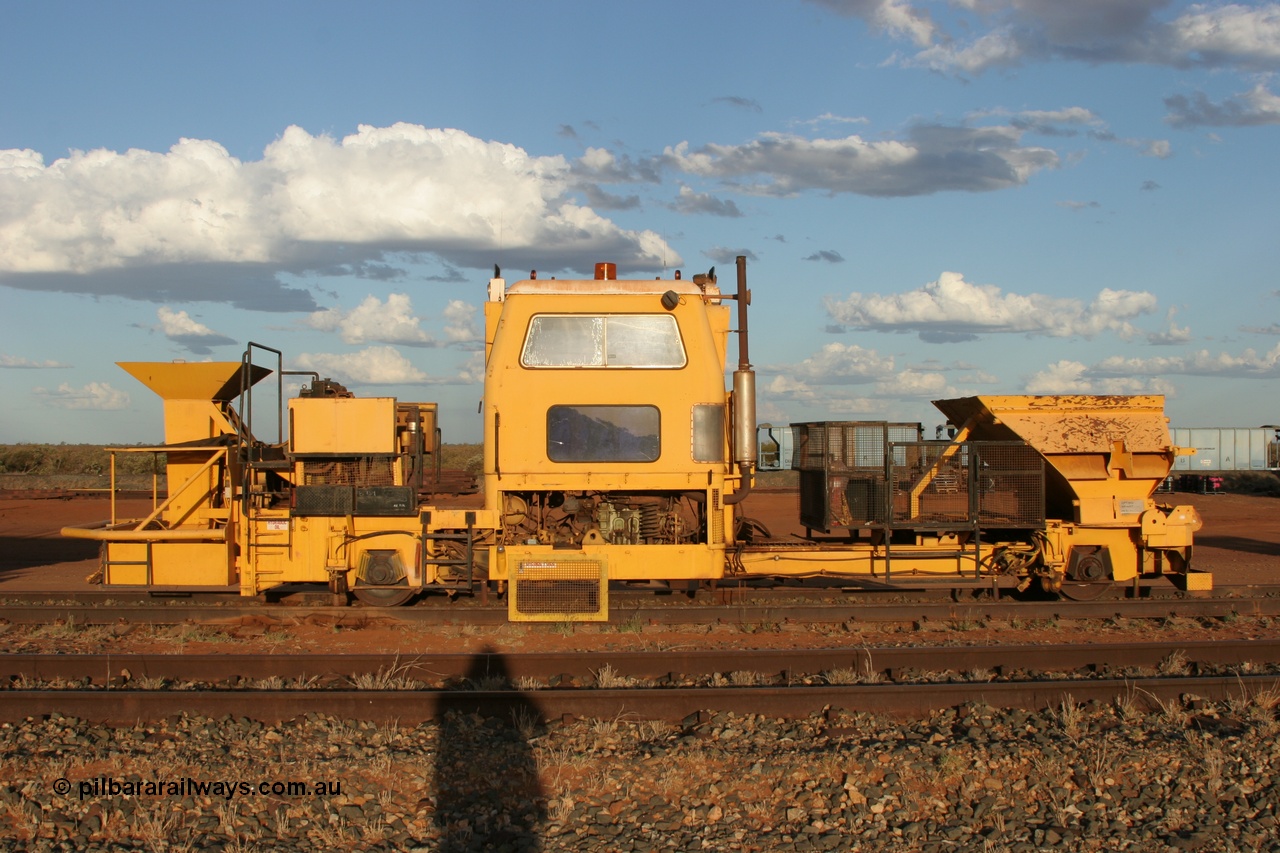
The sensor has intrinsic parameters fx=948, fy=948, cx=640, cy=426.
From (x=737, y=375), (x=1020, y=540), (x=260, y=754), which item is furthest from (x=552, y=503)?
(x=1020, y=540)

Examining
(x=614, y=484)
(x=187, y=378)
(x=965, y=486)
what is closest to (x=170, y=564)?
(x=187, y=378)

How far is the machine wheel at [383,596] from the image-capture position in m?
10.3

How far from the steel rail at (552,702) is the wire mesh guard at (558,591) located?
8.30 feet

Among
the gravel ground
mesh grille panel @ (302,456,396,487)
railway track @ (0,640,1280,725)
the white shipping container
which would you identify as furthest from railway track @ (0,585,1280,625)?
the white shipping container

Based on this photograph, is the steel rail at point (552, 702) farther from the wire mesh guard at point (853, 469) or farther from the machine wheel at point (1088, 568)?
the machine wheel at point (1088, 568)

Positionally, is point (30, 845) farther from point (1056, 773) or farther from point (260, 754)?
point (1056, 773)

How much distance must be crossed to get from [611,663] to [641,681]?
0.34m

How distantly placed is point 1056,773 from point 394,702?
4.22m

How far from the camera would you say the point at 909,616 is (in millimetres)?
10070

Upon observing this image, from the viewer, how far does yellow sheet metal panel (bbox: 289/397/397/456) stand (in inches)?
404

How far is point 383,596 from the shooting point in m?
10.4

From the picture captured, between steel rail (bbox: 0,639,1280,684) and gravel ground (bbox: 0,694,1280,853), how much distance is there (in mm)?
1281

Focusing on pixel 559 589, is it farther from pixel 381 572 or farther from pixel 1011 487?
pixel 1011 487

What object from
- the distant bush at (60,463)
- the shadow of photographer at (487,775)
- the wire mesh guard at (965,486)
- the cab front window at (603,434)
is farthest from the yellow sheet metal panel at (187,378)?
the distant bush at (60,463)
